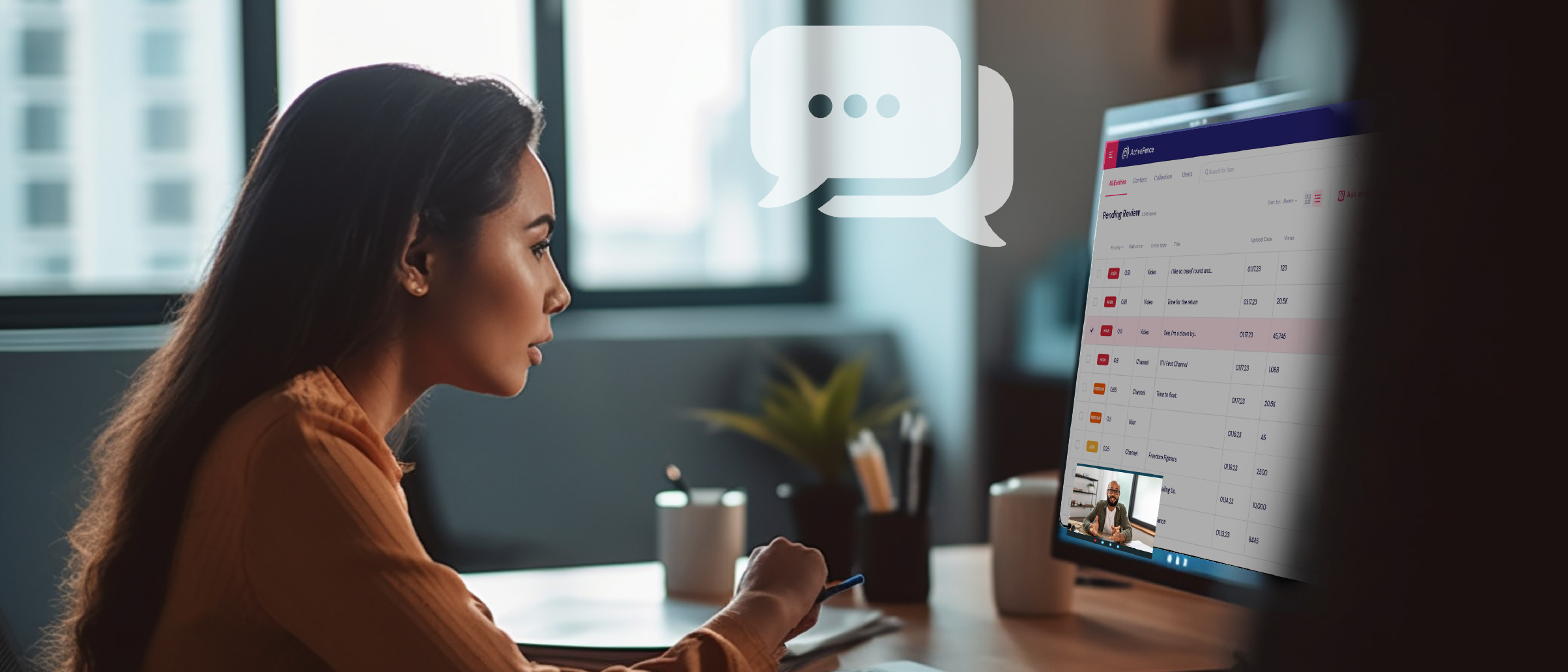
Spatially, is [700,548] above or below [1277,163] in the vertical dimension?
below

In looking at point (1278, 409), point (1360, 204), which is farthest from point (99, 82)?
point (1360, 204)

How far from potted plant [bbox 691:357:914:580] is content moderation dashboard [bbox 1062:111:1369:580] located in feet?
1.16

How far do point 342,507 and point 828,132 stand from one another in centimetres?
240

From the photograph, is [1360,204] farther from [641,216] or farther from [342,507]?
[641,216]

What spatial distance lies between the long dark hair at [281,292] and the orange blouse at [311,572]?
3cm

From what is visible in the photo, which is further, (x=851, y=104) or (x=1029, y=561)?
(x=851, y=104)

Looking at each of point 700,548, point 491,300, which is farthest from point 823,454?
point 491,300

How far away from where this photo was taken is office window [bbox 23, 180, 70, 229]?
2625 mm

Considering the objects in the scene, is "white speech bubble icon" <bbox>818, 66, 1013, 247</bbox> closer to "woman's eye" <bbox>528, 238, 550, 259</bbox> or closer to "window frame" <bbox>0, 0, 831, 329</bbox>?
"window frame" <bbox>0, 0, 831, 329</bbox>

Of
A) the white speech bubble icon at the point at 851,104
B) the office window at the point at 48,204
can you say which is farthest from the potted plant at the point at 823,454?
the office window at the point at 48,204

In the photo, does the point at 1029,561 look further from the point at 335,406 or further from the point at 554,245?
the point at 554,245

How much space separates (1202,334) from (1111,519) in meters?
0.17

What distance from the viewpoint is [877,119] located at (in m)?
3.03

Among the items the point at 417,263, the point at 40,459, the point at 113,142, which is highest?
the point at 113,142
